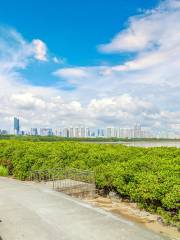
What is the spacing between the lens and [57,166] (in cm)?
1612

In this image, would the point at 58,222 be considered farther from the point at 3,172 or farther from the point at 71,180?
the point at 3,172

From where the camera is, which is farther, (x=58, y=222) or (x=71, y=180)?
(x=71, y=180)

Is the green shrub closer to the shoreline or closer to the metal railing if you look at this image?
the metal railing

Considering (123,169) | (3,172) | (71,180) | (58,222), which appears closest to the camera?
(58,222)

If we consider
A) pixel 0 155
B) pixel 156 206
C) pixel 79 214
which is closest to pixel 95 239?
pixel 79 214

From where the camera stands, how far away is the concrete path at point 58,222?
744 centimetres

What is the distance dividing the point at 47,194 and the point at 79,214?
268 centimetres

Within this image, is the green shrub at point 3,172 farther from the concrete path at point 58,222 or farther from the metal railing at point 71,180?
the concrete path at point 58,222

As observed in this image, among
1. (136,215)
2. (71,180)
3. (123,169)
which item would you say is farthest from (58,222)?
(71,180)

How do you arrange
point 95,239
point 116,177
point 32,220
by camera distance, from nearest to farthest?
point 95,239 → point 32,220 → point 116,177

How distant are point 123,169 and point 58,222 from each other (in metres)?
4.55

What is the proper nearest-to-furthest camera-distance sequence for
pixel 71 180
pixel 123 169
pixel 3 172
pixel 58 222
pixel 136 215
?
pixel 58 222 → pixel 136 215 → pixel 123 169 → pixel 71 180 → pixel 3 172

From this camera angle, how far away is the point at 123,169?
1238 centimetres

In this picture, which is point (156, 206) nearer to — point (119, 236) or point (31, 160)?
point (119, 236)
